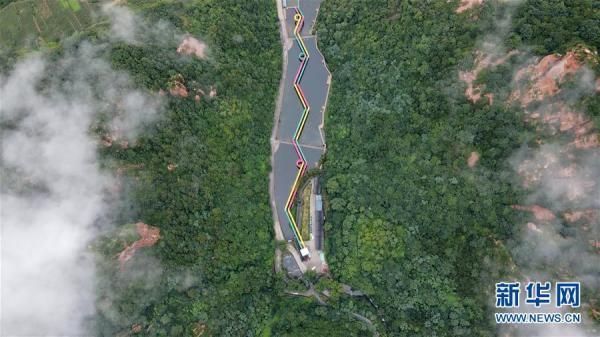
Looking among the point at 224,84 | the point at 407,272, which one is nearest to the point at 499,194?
the point at 407,272

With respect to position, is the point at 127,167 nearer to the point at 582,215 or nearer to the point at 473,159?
the point at 473,159

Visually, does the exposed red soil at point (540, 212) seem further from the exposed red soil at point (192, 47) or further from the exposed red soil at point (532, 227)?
the exposed red soil at point (192, 47)

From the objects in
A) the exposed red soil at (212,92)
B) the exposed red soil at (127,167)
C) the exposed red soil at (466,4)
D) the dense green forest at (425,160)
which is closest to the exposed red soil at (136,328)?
the exposed red soil at (127,167)

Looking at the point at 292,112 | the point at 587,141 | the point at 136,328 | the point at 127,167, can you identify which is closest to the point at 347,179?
the point at 292,112

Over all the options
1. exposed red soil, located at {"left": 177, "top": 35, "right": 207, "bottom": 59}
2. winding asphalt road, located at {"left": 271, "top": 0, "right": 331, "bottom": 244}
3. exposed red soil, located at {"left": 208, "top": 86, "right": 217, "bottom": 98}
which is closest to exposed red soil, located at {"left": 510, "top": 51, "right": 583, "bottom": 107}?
winding asphalt road, located at {"left": 271, "top": 0, "right": 331, "bottom": 244}

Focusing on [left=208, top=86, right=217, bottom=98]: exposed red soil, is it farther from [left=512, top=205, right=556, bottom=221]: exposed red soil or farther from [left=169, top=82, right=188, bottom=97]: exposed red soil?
[left=512, top=205, right=556, bottom=221]: exposed red soil

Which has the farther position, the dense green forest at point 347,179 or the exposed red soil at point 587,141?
the dense green forest at point 347,179
